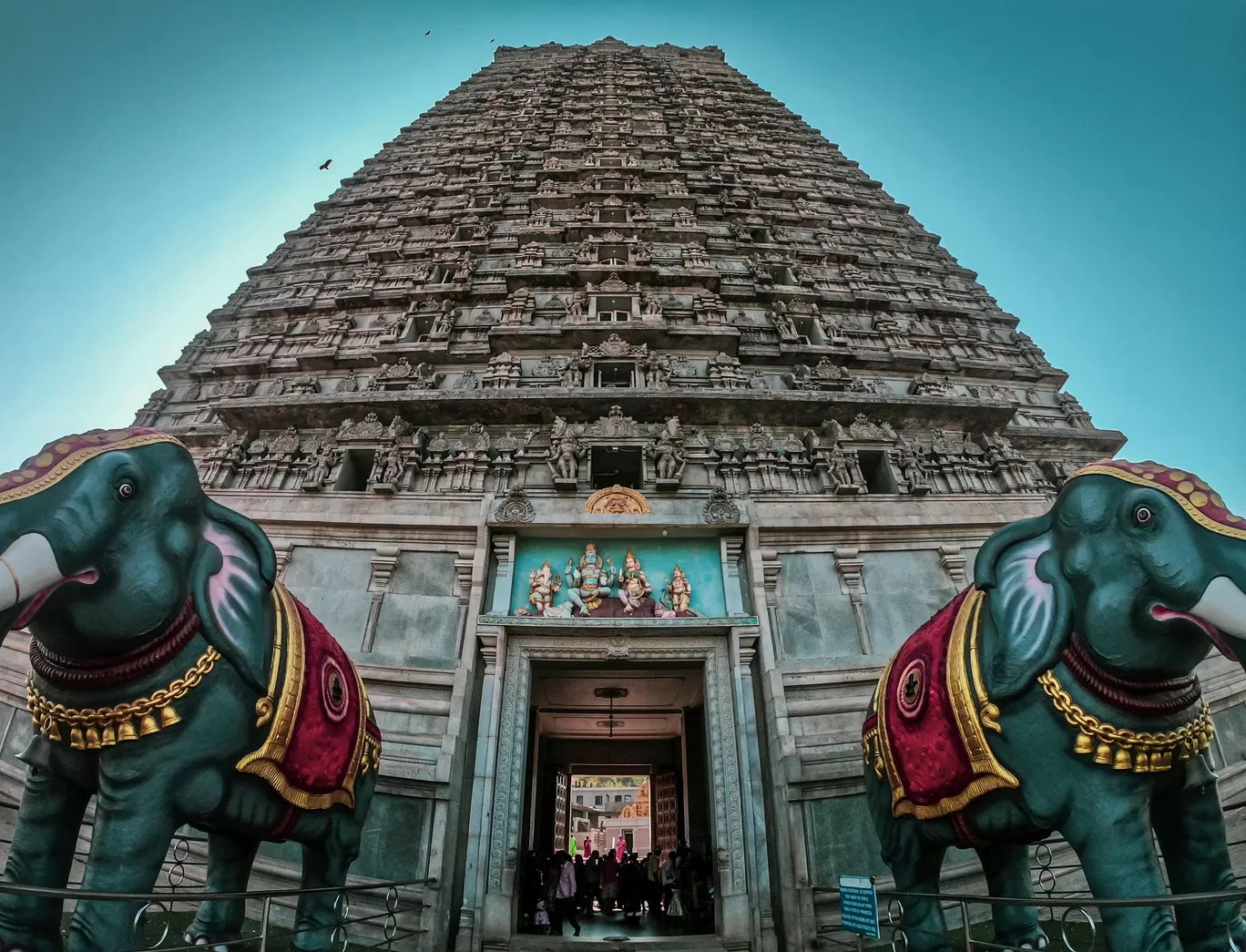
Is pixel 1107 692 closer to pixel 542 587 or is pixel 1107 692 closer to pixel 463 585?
pixel 542 587

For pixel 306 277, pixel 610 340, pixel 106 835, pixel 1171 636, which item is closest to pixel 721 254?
pixel 610 340

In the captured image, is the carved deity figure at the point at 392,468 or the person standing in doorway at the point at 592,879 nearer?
the person standing in doorway at the point at 592,879

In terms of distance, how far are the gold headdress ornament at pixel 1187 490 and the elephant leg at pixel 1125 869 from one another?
1.98m

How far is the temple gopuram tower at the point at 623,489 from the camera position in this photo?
9117mm

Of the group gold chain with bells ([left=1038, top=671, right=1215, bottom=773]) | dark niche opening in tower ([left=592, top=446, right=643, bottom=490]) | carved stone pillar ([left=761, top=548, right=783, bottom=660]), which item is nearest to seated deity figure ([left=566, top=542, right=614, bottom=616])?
dark niche opening in tower ([left=592, top=446, right=643, bottom=490])

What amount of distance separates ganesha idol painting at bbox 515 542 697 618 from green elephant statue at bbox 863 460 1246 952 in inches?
234

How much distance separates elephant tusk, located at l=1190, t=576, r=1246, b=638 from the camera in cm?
369

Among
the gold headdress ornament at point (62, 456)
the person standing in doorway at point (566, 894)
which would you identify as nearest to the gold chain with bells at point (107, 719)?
the gold headdress ornament at point (62, 456)

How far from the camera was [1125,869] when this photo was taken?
405 centimetres

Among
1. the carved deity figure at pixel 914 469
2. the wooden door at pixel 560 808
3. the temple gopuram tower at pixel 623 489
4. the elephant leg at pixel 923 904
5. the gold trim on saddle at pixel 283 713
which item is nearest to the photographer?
the gold trim on saddle at pixel 283 713

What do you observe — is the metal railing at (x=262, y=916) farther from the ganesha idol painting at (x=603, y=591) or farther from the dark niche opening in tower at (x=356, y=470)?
the dark niche opening in tower at (x=356, y=470)

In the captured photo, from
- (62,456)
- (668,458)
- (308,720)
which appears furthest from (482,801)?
(62,456)

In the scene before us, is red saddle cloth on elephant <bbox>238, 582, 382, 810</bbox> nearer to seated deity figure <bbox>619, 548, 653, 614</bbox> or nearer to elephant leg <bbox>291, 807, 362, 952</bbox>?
elephant leg <bbox>291, 807, 362, 952</bbox>

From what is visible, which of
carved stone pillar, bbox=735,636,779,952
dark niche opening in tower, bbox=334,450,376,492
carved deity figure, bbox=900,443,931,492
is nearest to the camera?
carved stone pillar, bbox=735,636,779,952
